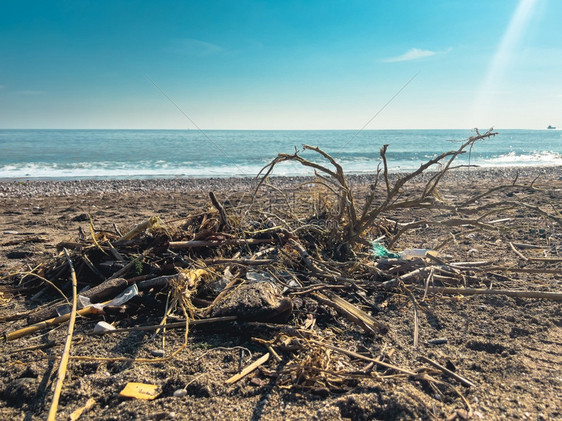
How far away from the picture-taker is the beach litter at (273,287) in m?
1.91

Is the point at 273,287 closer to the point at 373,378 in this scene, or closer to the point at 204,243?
the point at 204,243

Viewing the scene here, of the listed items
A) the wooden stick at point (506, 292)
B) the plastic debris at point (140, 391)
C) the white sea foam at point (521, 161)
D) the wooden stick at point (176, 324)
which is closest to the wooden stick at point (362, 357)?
the wooden stick at point (176, 324)

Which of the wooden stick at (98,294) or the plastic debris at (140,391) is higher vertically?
the wooden stick at (98,294)

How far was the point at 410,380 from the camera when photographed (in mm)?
1790

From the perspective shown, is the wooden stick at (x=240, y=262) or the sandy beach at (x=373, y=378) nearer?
the sandy beach at (x=373, y=378)

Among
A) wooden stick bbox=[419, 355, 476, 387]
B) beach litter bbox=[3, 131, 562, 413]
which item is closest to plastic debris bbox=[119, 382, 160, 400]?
beach litter bbox=[3, 131, 562, 413]

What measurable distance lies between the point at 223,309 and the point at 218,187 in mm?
9289

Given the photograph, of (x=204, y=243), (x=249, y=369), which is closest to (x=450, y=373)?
(x=249, y=369)

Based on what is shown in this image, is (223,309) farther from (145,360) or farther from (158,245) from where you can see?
(158,245)

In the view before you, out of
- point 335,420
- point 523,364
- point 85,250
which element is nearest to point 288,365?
point 335,420

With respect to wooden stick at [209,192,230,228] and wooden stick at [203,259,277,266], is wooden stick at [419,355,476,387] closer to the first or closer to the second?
wooden stick at [203,259,277,266]

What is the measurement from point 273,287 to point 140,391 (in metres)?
1.01

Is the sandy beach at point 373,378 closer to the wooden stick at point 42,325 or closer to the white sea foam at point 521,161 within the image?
the wooden stick at point 42,325

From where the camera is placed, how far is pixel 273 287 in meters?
2.50
